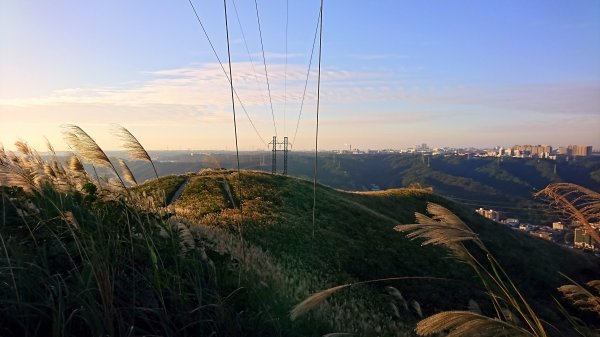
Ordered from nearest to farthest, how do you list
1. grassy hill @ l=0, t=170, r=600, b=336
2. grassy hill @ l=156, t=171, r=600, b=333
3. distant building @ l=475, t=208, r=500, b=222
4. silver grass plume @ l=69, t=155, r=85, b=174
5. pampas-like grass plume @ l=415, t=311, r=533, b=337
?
pampas-like grass plume @ l=415, t=311, r=533, b=337 < grassy hill @ l=0, t=170, r=600, b=336 < silver grass plume @ l=69, t=155, r=85, b=174 < grassy hill @ l=156, t=171, r=600, b=333 < distant building @ l=475, t=208, r=500, b=222

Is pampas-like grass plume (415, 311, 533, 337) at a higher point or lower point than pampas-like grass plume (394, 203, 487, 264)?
lower

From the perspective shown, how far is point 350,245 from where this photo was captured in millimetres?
18422

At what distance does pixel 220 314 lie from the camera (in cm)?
386

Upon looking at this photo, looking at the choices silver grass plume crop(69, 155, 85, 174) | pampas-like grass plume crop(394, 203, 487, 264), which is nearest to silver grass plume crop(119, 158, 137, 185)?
silver grass plume crop(69, 155, 85, 174)

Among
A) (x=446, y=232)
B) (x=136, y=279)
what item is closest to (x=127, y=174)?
(x=136, y=279)

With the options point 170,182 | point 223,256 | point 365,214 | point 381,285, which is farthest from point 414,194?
point 223,256

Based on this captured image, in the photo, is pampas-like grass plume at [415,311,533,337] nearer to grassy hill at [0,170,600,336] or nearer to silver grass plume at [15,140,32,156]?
grassy hill at [0,170,600,336]

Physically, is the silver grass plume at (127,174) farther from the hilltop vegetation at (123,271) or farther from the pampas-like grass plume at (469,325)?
the pampas-like grass plume at (469,325)

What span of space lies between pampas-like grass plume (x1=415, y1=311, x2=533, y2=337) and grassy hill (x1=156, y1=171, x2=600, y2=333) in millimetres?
4853

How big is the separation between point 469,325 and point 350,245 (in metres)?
16.4

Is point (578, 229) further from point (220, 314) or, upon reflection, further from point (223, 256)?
point (223, 256)

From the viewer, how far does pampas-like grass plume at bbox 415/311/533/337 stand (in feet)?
7.30

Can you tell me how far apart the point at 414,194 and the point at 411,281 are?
2265 cm

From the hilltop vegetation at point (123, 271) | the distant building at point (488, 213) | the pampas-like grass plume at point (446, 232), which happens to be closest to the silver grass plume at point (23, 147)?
the hilltop vegetation at point (123, 271)
